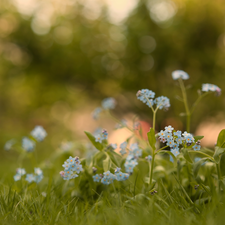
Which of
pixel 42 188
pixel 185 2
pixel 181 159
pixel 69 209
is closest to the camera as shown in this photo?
pixel 69 209

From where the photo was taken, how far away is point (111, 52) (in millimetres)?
8023

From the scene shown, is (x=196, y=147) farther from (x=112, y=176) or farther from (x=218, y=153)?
(x=112, y=176)

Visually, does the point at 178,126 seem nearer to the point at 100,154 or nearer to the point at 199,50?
the point at 199,50

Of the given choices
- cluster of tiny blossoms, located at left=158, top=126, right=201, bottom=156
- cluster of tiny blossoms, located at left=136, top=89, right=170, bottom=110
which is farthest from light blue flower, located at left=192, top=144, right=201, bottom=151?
cluster of tiny blossoms, located at left=136, top=89, right=170, bottom=110

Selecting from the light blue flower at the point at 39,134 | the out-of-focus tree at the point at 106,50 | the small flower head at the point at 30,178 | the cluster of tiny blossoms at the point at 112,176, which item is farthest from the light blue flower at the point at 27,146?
the out-of-focus tree at the point at 106,50

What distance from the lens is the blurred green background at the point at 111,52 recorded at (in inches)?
297

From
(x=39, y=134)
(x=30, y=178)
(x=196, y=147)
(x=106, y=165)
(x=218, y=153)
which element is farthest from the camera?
(x=39, y=134)

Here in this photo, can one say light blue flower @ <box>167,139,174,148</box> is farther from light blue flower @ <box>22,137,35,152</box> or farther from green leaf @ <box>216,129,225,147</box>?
light blue flower @ <box>22,137,35,152</box>

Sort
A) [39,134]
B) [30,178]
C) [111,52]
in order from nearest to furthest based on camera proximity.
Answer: [30,178]
[39,134]
[111,52]

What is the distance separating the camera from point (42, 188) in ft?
7.19

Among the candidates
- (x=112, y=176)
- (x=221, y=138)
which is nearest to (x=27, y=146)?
(x=112, y=176)

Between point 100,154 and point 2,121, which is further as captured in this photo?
point 2,121

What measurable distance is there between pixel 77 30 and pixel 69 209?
7386 millimetres

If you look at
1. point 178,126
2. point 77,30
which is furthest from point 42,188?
point 77,30
